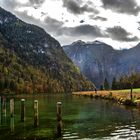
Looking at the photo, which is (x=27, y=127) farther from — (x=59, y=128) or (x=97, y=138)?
(x=97, y=138)

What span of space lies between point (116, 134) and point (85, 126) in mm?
8942

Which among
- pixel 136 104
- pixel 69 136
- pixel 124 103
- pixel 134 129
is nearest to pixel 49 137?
pixel 69 136

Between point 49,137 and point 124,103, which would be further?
point 124,103

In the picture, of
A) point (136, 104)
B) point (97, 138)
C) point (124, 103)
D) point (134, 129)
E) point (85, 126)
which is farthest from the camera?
point (124, 103)

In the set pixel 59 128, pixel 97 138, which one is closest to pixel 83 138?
pixel 97 138

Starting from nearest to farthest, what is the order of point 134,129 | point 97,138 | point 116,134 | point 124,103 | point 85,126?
1. point 97,138
2. point 116,134
3. point 134,129
4. point 85,126
5. point 124,103

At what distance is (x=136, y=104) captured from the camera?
9162 centimetres

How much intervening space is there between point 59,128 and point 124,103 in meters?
59.9

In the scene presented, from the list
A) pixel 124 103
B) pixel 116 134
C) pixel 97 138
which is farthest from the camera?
pixel 124 103

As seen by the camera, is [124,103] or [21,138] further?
[124,103]

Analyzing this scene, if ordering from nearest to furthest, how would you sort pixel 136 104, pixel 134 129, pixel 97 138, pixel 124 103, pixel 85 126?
pixel 97 138 → pixel 134 129 → pixel 85 126 → pixel 136 104 → pixel 124 103

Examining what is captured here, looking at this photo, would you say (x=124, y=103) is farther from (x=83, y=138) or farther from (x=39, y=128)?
(x=83, y=138)

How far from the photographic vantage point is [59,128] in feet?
147

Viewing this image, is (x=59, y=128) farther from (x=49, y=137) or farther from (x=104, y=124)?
(x=104, y=124)
